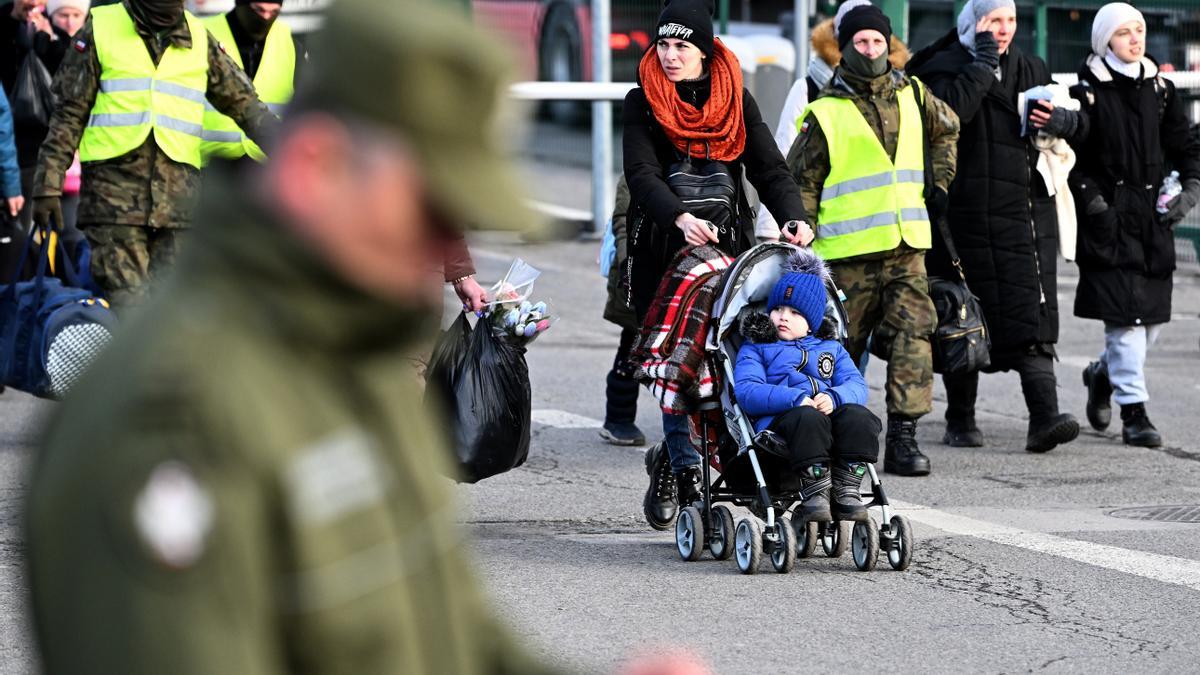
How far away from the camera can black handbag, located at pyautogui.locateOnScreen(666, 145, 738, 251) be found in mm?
7203

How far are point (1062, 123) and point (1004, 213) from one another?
50 centimetres

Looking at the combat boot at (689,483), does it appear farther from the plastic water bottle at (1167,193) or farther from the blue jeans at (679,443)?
the plastic water bottle at (1167,193)

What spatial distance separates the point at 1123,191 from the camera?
9523 mm

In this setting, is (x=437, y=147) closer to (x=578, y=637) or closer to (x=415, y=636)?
(x=415, y=636)

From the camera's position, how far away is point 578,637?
18.5 feet

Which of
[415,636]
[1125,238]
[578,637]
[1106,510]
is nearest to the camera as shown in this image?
[415,636]

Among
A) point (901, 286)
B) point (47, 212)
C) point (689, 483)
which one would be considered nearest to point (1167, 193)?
point (901, 286)

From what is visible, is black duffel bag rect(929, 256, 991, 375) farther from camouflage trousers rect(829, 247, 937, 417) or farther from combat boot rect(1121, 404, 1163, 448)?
combat boot rect(1121, 404, 1163, 448)

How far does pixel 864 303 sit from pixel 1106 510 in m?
1.50

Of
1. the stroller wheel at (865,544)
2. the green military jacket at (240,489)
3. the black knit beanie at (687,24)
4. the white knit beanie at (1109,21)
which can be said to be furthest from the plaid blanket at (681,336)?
the green military jacket at (240,489)

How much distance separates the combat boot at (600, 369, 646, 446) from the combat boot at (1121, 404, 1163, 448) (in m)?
2.39

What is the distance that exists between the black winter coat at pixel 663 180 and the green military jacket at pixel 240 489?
545 cm

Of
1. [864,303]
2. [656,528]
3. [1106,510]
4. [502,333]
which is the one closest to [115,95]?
[502,333]

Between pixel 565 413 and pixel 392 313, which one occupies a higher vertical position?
pixel 392 313
